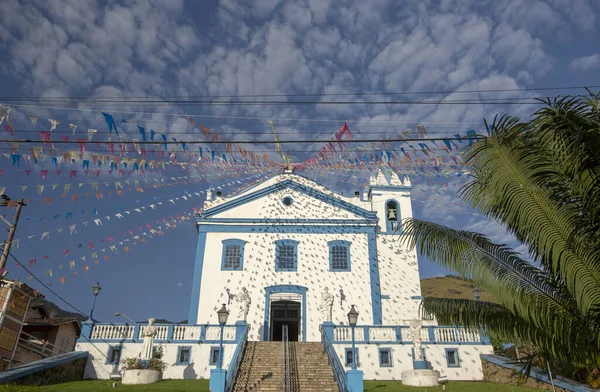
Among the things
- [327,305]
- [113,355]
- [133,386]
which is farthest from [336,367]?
[113,355]

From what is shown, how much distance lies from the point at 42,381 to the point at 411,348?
12.3 m

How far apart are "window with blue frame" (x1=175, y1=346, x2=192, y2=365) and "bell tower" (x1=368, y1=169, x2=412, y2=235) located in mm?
10741

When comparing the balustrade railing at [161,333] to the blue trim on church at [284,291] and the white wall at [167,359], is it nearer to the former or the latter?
the white wall at [167,359]

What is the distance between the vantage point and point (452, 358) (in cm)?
1748

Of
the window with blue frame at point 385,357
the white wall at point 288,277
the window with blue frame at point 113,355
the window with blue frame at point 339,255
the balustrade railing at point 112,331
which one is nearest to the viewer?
the window with blue frame at point 113,355

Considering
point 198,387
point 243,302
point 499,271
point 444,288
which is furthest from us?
point 444,288

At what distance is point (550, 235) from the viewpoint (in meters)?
7.46

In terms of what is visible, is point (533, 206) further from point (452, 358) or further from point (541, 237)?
point (452, 358)

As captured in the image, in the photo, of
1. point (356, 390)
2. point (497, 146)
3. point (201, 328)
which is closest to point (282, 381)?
point (356, 390)

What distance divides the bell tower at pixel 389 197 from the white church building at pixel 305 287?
50mm

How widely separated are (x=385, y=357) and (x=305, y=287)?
16.6 ft

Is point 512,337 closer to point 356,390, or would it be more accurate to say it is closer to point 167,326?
point 356,390

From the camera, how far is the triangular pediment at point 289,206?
2273 centimetres

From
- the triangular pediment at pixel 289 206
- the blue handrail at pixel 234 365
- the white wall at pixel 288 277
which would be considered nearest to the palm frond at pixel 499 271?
the blue handrail at pixel 234 365
